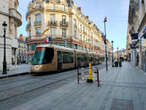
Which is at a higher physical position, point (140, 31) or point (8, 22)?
point (8, 22)

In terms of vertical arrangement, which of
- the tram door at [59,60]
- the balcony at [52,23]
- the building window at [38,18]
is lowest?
the tram door at [59,60]

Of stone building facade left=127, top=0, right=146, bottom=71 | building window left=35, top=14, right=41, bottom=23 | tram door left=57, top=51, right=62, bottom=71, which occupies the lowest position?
tram door left=57, top=51, right=62, bottom=71

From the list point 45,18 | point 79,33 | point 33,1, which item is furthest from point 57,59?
point 33,1

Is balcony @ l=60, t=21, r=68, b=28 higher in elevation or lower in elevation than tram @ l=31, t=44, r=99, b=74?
higher

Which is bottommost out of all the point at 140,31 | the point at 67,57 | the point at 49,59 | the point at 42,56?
the point at 49,59

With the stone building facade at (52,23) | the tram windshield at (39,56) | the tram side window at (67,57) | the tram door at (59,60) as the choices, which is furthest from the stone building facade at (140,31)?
the stone building facade at (52,23)

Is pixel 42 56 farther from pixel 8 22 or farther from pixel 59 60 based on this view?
pixel 8 22

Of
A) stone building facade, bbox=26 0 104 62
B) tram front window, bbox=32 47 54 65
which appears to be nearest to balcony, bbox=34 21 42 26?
stone building facade, bbox=26 0 104 62

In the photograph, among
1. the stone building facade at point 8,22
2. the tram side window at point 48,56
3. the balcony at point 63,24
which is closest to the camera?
the tram side window at point 48,56

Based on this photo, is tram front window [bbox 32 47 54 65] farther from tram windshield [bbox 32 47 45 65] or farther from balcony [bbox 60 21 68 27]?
balcony [bbox 60 21 68 27]

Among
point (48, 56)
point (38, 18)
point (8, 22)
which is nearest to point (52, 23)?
point (38, 18)

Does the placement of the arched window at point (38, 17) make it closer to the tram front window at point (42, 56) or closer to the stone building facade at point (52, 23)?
Result: the stone building facade at point (52, 23)

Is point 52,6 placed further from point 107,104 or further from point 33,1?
point 107,104

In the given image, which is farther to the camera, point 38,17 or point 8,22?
point 38,17
